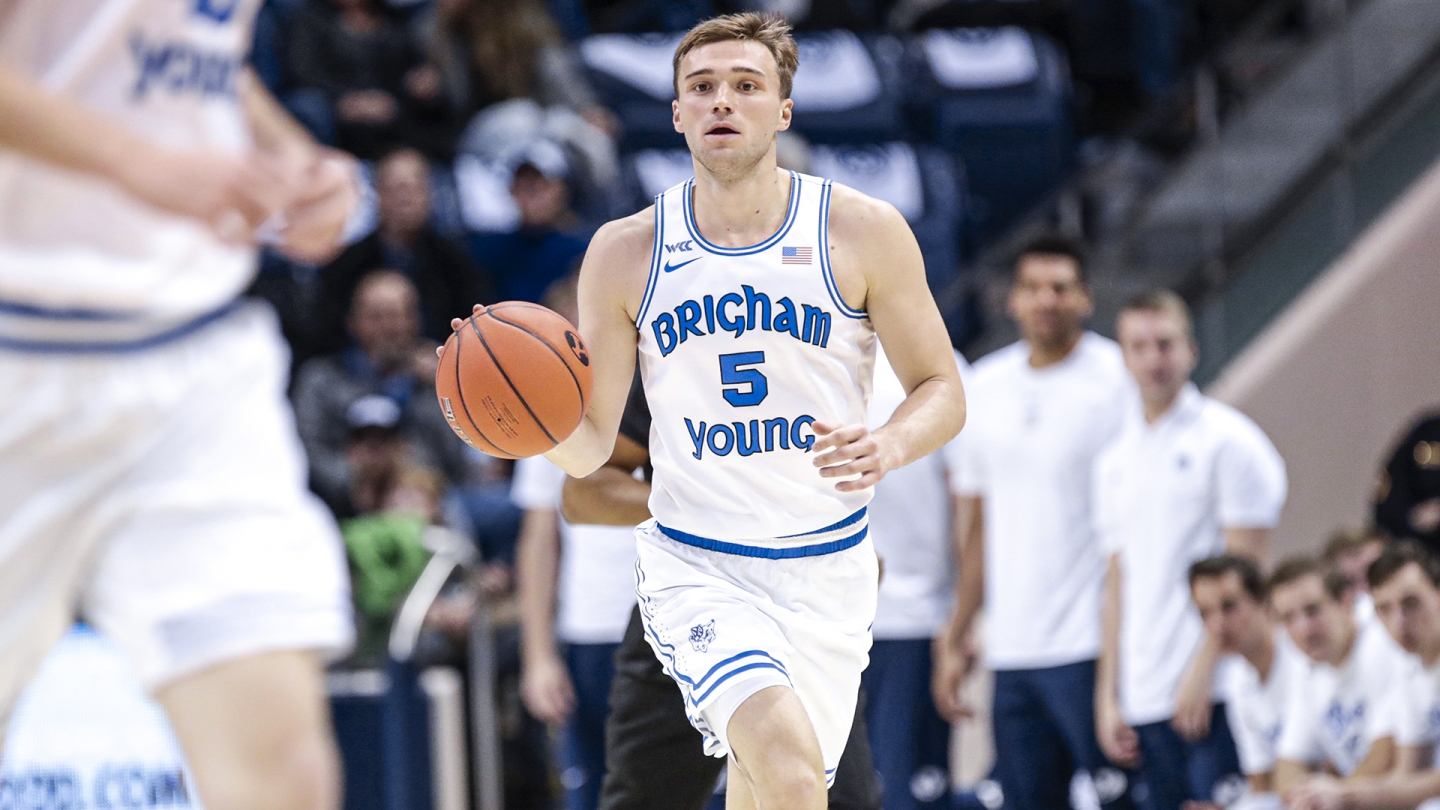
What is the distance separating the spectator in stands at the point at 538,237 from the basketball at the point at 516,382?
18.4 ft

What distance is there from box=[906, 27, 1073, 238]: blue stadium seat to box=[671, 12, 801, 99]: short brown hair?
327 inches

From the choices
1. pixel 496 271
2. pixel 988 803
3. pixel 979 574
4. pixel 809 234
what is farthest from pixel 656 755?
pixel 496 271

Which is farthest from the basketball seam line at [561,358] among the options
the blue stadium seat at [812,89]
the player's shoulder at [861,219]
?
the blue stadium seat at [812,89]

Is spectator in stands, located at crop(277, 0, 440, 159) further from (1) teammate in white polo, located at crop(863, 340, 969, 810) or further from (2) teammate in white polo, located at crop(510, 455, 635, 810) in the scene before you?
(1) teammate in white polo, located at crop(863, 340, 969, 810)

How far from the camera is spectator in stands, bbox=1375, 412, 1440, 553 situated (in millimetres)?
7691

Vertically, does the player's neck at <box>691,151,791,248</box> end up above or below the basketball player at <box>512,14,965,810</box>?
above

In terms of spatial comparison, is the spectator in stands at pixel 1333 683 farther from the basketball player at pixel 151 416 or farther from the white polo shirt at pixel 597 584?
the basketball player at pixel 151 416

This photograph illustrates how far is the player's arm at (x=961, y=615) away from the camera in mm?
6922

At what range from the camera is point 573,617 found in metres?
7.11

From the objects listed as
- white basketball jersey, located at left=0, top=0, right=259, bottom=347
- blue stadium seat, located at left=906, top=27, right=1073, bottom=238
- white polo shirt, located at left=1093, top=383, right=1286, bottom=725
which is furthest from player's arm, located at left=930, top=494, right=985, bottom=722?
blue stadium seat, located at left=906, top=27, right=1073, bottom=238

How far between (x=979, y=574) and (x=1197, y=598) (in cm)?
85

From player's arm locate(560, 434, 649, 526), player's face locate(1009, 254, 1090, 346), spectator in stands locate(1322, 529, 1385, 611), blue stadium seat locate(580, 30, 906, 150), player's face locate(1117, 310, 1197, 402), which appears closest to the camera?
player's arm locate(560, 434, 649, 526)

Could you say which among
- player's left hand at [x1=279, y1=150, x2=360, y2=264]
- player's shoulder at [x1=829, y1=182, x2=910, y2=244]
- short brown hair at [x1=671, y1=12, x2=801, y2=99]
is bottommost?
player's shoulder at [x1=829, y1=182, x2=910, y2=244]

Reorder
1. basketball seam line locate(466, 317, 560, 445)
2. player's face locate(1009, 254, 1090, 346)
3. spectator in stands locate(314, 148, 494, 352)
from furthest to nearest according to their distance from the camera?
1. spectator in stands locate(314, 148, 494, 352)
2. player's face locate(1009, 254, 1090, 346)
3. basketball seam line locate(466, 317, 560, 445)
